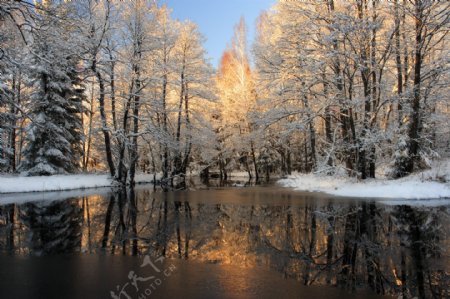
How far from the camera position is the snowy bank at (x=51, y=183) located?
19.7m

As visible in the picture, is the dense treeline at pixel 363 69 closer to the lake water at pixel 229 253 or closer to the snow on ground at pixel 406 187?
the snow on ground at pixel 406 187

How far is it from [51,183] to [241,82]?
826 inches

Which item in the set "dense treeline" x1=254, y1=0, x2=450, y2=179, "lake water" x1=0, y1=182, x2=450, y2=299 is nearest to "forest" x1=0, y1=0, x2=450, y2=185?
"dense treeline" x1=254, y1=0, x2=450, y2=179

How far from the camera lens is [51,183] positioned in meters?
21.5

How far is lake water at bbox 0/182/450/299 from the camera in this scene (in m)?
5.04

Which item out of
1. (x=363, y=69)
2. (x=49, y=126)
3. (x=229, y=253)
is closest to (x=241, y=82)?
(x=49, y=126)

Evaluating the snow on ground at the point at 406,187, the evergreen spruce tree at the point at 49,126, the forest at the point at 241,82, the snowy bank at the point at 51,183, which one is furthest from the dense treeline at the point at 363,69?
the evergreen spruce tree at the point at 49,126

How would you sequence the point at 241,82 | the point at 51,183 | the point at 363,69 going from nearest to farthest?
the point at 363,69, the point at 51,183, the point at 241,82

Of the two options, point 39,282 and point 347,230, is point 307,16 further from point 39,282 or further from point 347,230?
point 39,282

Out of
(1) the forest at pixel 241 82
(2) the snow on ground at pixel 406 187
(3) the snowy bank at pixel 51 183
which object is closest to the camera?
(2) the snow on ground at pixel 406 187

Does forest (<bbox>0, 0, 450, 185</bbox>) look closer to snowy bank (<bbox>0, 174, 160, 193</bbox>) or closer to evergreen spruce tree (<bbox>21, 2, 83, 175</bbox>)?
evergreen spruce tree (<bbox>21, 2, 83, 175</bbox>)

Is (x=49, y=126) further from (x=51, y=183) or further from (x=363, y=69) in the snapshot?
(x=363, y=69)

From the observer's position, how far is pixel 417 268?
5.82 meters

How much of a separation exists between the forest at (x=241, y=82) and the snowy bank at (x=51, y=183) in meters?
1.33
